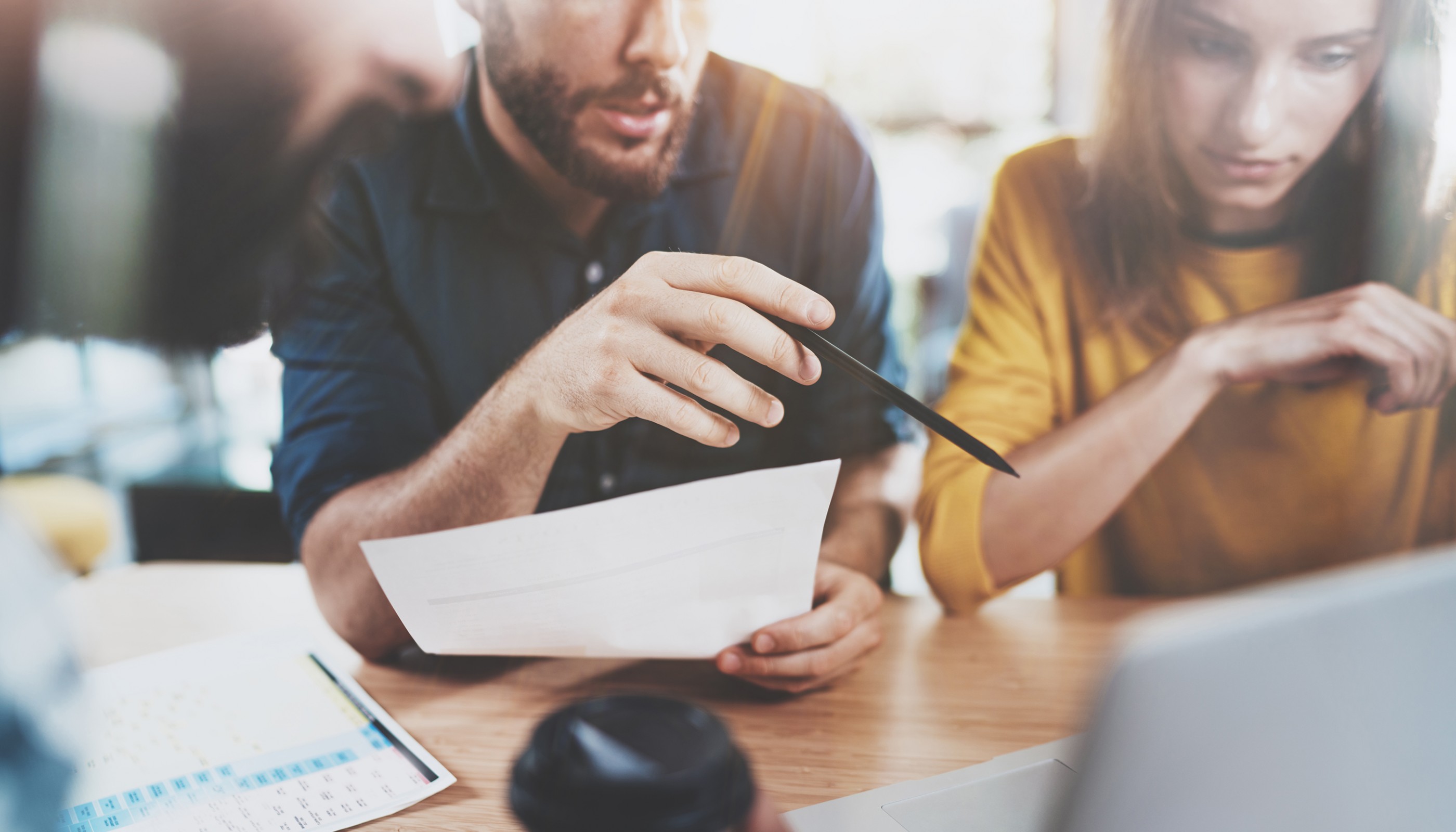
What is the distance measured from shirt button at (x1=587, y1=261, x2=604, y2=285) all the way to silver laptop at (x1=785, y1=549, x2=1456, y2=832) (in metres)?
0.68

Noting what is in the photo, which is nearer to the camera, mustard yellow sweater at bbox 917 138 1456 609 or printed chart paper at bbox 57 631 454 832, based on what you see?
printed chart paper at bbox 57 631 454 832

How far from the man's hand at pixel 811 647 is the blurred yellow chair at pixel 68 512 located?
708mm

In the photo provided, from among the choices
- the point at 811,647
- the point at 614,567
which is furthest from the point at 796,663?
the point at 614,567

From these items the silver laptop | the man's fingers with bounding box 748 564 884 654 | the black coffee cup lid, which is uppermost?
the silver laptop

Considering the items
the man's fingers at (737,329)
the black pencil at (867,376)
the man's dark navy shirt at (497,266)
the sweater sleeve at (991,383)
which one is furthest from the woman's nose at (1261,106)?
the man's fingers at (737,329)

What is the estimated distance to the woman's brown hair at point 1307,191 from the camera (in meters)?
0.96

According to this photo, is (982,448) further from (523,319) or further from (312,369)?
(312,369)

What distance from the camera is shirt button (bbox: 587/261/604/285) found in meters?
0.89

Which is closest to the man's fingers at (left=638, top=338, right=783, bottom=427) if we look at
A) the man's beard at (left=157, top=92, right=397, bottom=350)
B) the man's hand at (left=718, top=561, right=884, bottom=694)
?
the man's hand at (left=718, top=561, right=884, bottom=694)

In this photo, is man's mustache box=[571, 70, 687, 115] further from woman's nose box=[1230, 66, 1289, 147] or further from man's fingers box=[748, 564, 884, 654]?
woman's nose box=[1230, 66, 1289, 147]

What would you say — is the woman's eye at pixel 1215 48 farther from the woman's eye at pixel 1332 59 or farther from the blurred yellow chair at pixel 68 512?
the blurred yellow chair at pixel 68 512

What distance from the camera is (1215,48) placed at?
93cm

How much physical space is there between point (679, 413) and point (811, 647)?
0.25 m

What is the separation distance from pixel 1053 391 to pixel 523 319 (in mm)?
623
